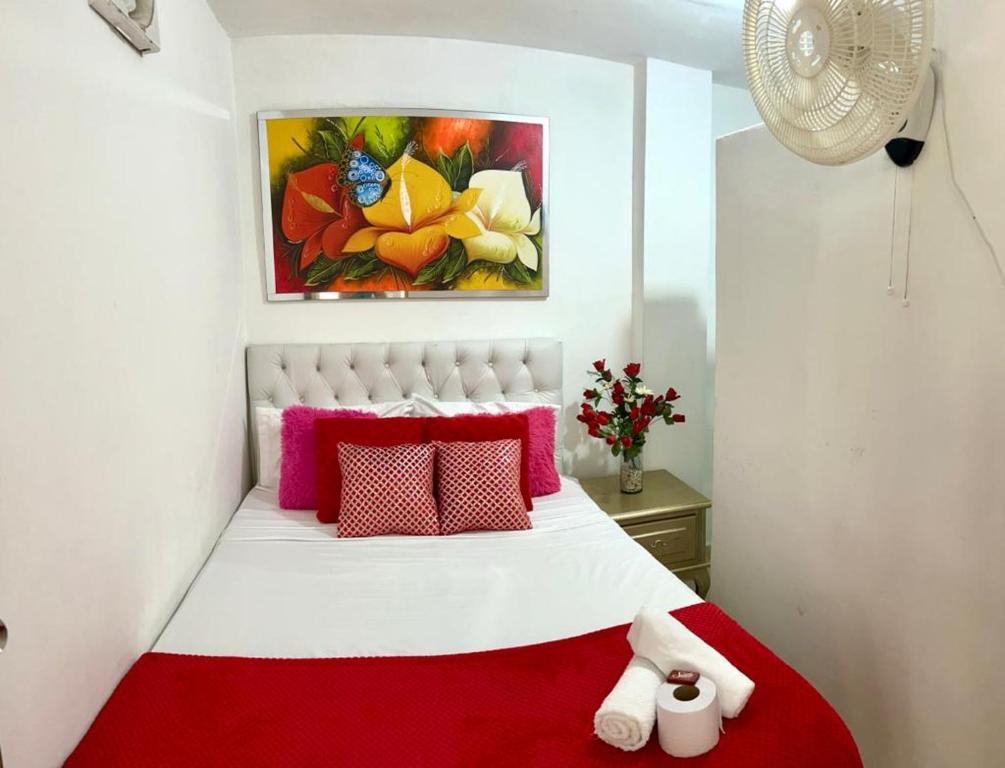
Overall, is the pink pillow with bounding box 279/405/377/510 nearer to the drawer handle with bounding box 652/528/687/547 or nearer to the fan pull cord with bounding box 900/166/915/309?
the drawer handle with bounding box 652/528/687/547

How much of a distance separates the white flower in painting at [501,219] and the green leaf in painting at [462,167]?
0.10ft

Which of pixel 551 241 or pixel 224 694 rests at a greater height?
pixel 551 241

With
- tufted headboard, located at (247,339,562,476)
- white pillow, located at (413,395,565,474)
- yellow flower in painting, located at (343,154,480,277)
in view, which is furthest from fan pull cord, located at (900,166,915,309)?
yellow flower in painting, located at (343,154,480,277)

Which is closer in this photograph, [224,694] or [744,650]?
[224,694]

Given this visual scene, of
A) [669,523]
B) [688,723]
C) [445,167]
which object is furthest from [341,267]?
[688,723]

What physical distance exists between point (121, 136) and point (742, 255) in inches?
70.1

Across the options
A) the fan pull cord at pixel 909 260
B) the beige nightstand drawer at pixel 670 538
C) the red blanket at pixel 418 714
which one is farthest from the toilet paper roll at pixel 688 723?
the beige nightstand drawer at pixel 670 538

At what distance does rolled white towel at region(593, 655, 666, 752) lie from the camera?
1248 mm

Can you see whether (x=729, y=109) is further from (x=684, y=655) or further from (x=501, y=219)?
(x=684, y=655)

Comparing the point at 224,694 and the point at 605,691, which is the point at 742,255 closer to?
the point at 605,691

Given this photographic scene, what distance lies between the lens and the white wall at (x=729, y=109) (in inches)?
132

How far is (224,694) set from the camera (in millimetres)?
1440

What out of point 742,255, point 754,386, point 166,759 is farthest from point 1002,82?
point 166,759

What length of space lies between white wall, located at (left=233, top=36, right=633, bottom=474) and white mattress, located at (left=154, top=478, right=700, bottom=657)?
89 centimetres
